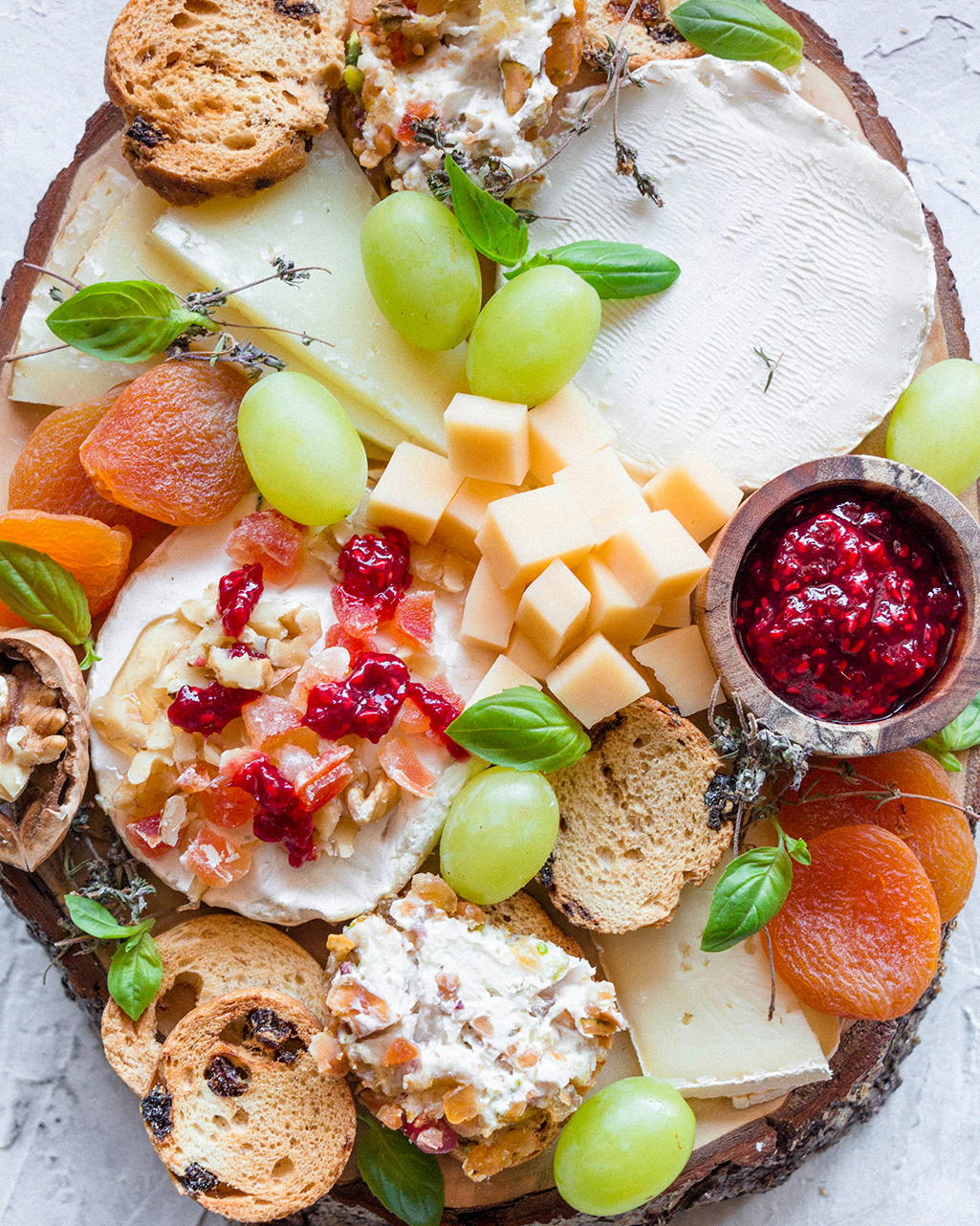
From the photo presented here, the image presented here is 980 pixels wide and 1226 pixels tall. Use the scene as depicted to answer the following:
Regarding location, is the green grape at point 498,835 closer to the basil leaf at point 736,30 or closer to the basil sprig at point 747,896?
the basil sprig at point 747,896

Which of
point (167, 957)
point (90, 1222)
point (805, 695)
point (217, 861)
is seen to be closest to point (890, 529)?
point (805, 695)

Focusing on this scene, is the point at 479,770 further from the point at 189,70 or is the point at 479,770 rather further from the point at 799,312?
the point at 189,70

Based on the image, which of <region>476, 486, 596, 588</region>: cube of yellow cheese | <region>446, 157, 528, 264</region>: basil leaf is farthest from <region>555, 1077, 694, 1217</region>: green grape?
<region>446, 157, 528, 264</region>: basil leaf

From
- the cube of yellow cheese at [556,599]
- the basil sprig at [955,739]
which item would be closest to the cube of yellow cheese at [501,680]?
the cube of yellow cheese at [556,599]

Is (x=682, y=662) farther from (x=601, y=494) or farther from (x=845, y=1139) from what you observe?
(x=845, y=1139)

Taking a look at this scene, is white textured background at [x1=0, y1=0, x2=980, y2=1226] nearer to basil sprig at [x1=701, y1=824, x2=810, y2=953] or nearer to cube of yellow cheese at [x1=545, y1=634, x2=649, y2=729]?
basil sprig at [x1=701, y1=824, x2=810, y2=953]

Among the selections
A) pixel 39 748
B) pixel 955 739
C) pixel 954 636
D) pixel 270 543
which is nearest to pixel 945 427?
pixel 954 636
